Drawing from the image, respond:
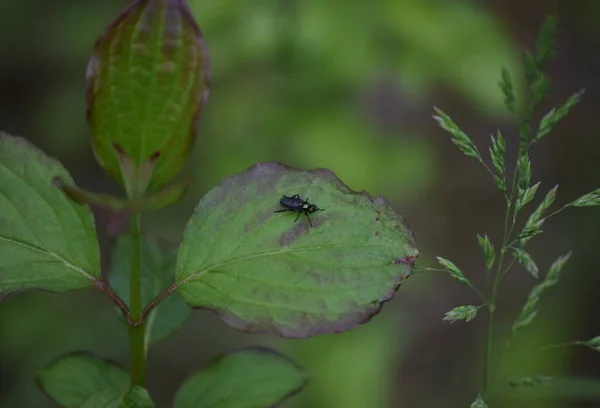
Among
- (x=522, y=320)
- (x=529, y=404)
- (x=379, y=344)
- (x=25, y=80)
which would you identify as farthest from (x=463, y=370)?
(x=25, y=80)

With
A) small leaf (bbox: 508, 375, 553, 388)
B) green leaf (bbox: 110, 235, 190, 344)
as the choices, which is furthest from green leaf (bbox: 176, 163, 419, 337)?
small leaf (bbox: 508, 375, 553, 388)

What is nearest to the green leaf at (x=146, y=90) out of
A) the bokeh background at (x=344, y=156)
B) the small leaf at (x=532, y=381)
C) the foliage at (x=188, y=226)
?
the foliage at (x=188, y=226)

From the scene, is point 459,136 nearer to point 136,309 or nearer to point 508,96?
point 508,96

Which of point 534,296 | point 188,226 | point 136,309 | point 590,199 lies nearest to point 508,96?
point 590,199

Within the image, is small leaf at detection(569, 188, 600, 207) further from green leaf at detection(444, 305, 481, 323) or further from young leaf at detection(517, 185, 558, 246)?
green leaf at detection(444, 305, 481, 323)

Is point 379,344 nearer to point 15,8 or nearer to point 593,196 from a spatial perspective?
point 593,196
